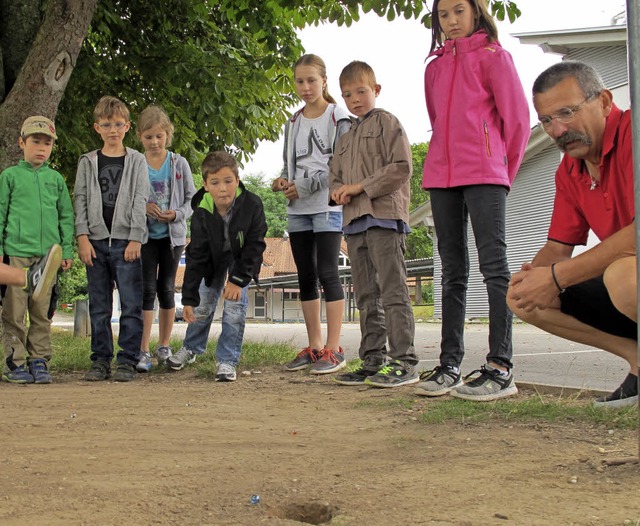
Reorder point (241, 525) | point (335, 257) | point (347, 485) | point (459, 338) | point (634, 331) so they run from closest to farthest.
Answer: point (241, 525) → point (347, 485) → point (634, 331) → point (459, 338) → point (335, 257)

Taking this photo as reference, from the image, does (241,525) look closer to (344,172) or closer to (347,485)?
(347,485)

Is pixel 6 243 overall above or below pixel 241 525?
above

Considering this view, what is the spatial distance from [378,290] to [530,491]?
112 inches

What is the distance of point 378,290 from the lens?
513 centimetres

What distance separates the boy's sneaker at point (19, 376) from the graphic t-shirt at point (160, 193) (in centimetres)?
147

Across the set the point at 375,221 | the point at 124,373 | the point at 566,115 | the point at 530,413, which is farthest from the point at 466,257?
the point at 124,373

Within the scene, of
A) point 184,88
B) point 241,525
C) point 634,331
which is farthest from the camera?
point 184,88

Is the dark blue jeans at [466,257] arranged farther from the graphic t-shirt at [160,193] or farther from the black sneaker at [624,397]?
the graphic t-shirt at [160,193]

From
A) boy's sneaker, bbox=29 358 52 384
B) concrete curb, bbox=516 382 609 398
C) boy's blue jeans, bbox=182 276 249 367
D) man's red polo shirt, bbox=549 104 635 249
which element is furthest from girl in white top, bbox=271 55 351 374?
man's red polo shirt, bbox=549 104 635 249

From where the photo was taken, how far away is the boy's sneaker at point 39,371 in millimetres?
5367

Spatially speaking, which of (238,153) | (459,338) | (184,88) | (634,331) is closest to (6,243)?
(459,338)

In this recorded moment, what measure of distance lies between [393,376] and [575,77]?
219cm

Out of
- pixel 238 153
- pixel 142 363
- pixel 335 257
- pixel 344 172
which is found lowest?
pixel 142 363

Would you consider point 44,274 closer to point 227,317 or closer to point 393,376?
point 227,317
